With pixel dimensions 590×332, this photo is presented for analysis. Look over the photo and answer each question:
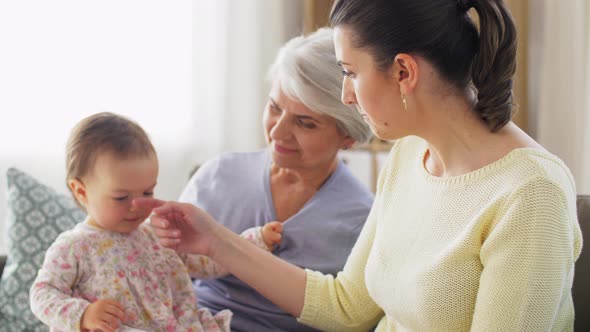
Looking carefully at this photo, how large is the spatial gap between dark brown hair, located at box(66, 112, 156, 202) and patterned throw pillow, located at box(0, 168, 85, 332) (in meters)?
0.49

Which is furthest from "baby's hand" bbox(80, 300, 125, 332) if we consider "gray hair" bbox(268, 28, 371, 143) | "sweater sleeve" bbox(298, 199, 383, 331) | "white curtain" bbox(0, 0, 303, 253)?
"white curtain" bbox(0, 0, 303, 253)

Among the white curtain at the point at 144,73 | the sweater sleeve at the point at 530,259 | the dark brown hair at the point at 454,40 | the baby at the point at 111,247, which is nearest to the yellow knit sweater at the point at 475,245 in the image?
the sweater sleeve at the point at 530,259

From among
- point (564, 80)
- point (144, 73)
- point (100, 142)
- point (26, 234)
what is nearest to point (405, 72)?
point (100, 142)

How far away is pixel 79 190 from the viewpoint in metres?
1.81

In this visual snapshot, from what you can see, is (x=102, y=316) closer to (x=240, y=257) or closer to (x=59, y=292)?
(x=59, y=292)

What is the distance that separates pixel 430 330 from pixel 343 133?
29.0 inches

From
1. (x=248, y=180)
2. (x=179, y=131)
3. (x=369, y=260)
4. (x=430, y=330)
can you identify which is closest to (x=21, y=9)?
(x=179, y=131)

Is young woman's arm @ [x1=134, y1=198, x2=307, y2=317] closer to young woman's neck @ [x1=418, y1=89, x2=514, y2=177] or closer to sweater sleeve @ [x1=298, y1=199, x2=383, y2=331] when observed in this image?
sweater sleeve @ [x1=298, y1=199, x2=383, y2=331]

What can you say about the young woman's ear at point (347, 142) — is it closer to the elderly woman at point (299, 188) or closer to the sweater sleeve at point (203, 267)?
the elderly woman at point (299, 188)

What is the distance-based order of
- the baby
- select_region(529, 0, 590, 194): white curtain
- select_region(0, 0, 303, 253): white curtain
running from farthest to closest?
select_region(0, 0, 303, 253): white curtain < select_region(529, 0, 590, 194): white curtain < the baby

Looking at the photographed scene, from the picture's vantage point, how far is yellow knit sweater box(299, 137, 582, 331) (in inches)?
52.9

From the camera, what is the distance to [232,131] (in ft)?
12.4

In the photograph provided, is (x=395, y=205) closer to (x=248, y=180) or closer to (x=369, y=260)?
(x=369, y=260)

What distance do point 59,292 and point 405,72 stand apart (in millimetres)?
857
